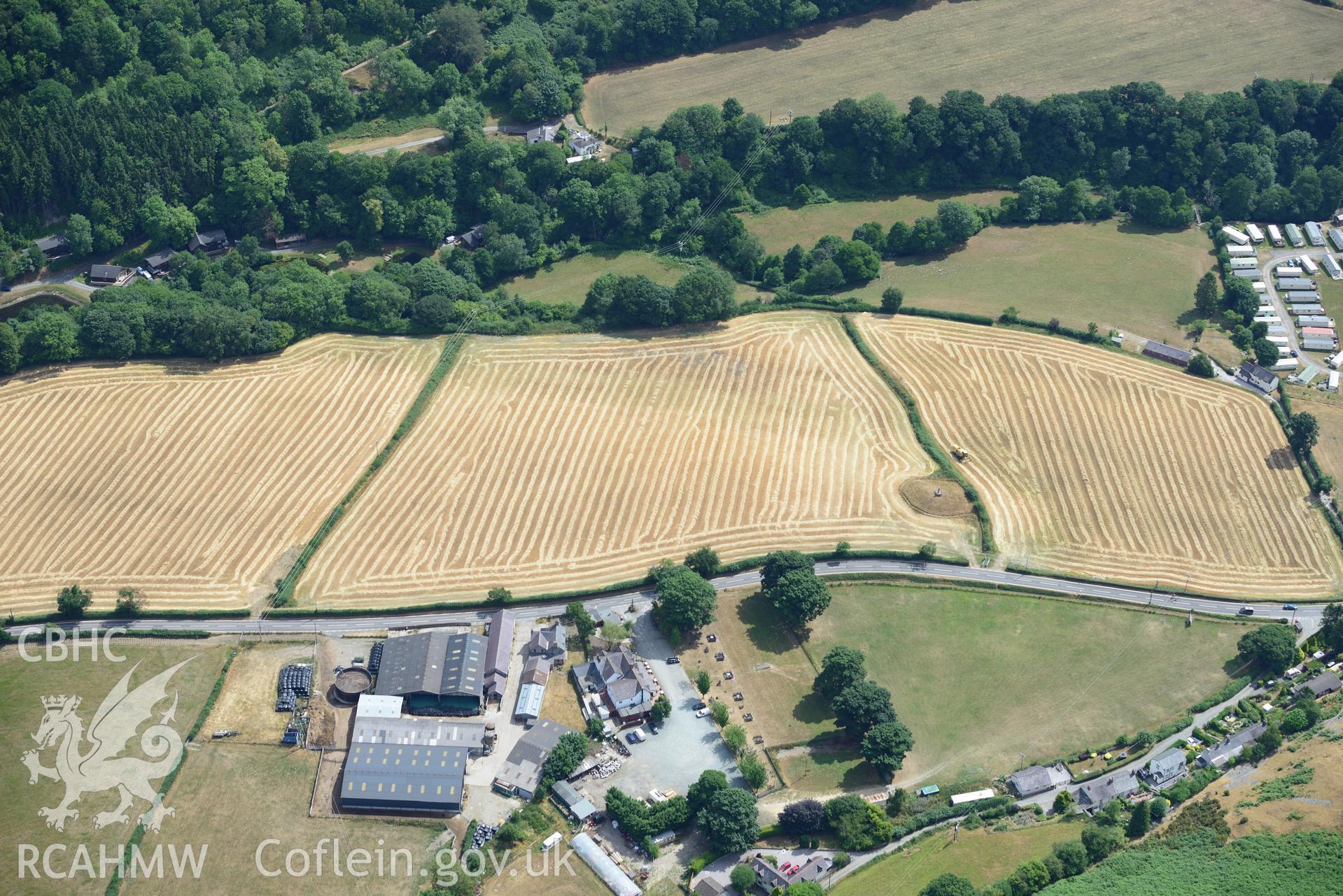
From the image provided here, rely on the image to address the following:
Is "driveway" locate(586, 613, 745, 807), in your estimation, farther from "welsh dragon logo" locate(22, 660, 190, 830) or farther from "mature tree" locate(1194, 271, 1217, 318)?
"mature tree" locate(1194, 271, 1217, 318)

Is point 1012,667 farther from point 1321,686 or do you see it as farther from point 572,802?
point 572,802

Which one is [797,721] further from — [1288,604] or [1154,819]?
[1288,604]

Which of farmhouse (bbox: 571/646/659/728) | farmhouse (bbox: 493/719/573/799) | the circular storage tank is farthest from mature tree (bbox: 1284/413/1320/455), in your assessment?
the circular storage tank

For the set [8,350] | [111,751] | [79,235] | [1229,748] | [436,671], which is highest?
[79,235]

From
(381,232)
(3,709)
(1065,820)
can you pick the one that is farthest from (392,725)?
(381,232)

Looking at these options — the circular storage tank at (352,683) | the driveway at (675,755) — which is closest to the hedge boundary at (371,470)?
the circular storage tank at (352,683)

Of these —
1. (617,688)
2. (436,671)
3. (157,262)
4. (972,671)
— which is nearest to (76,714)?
(436,671)

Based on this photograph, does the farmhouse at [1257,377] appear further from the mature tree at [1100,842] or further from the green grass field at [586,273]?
the mature tree at [1100,842]
